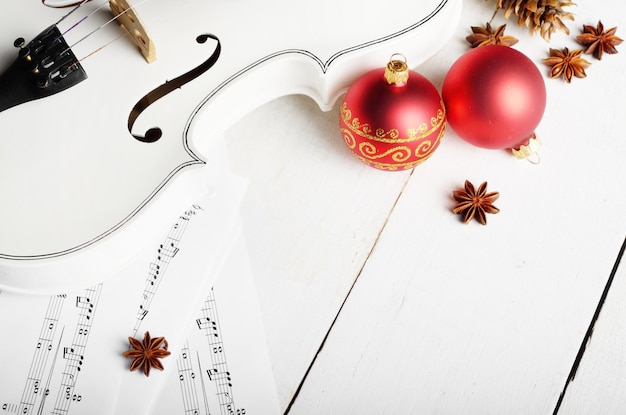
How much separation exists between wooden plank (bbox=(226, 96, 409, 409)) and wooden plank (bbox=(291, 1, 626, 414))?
0.03 m

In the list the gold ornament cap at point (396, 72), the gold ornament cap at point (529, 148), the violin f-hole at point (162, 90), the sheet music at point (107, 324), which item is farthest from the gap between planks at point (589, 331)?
the violin f-hole at point (162, 90)

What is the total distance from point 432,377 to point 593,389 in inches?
10.0

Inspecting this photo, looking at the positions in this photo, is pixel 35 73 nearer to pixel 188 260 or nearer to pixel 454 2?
pixel 188 260

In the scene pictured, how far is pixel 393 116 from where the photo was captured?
3.13 feet

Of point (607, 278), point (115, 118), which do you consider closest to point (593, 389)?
point (607, 278)

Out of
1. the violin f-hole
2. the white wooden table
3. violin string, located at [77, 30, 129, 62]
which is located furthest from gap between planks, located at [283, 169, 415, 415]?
violin string, located at [77, 30, 129, 62]

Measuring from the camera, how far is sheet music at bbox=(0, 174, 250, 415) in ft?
3.21

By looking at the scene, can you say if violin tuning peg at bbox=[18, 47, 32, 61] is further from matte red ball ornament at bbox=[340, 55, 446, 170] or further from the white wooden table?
matte red ball ornament at bbox=[340, 55, 446, 170]

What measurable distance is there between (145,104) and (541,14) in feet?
2.33

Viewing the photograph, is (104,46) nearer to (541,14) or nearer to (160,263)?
(160,263)

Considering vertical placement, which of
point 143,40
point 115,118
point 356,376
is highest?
point 143,40

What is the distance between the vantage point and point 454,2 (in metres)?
1.04

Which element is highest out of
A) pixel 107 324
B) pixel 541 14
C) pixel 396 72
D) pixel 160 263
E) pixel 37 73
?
pixel 541 14

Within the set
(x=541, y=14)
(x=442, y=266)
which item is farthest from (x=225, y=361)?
(x=541, y=14)
